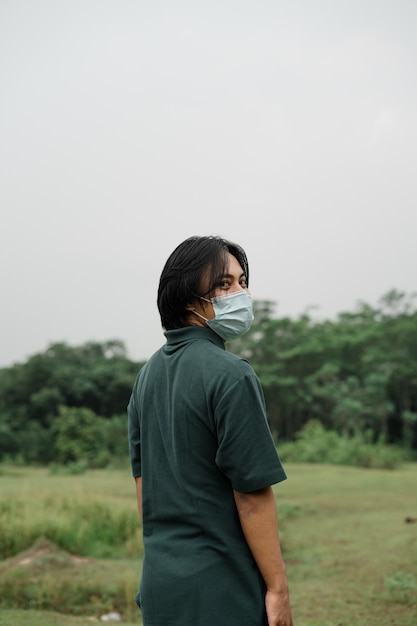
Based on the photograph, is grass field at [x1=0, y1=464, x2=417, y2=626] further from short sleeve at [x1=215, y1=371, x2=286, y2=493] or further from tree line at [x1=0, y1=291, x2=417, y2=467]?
tree line at [x1=0, y1=291, x2=417, y2=467]

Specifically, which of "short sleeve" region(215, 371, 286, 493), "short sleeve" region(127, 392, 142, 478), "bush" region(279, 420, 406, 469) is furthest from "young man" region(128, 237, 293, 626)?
"bush" region(279, 420, 406, 469)

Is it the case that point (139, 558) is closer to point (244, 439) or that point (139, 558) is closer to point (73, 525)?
point (73, 525)

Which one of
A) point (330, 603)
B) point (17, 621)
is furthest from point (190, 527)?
point (330, 603)

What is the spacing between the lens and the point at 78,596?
5445mm

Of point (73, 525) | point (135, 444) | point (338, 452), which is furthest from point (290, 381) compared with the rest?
point (135, 444)

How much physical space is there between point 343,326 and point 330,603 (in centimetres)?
2520

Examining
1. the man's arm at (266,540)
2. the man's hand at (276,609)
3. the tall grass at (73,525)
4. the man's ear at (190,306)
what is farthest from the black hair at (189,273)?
the tall grass at (73,525)

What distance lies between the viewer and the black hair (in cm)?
185

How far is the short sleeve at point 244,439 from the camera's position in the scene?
1.63m

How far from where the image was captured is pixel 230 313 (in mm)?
1862

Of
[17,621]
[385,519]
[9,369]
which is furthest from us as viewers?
[9,369]

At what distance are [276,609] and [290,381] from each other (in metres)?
25.4

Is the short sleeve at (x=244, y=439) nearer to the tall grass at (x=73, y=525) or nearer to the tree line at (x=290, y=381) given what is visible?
the tall grass at (x=73, y=525)

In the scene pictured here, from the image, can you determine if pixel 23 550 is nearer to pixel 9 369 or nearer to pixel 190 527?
pixel 190 527
